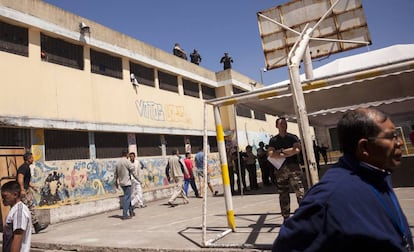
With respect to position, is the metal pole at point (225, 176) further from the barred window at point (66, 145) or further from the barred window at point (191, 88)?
the barred window at point (191, 88)

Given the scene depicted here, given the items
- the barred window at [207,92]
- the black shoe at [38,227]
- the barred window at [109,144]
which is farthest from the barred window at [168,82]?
the black shoe at [38,227]

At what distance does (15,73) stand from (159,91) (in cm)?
697

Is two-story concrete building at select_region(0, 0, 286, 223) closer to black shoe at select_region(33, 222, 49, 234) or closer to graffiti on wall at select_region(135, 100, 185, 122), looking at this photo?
graffiti on wall at select_region(135, 100, 185, 122)

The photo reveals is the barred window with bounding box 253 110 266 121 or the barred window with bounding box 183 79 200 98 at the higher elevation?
the barred window with bounding box 183 79 200 98

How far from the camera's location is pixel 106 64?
41.7 feet

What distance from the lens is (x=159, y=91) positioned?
15383 mm

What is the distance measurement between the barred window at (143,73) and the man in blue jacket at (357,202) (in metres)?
13.5

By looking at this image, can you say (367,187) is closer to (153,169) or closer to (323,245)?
(323,245)

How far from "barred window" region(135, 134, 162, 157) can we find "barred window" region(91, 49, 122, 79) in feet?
9.23

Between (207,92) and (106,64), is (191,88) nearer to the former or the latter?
(207,92)

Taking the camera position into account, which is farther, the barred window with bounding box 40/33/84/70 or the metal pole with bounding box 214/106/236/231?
the barred window with bounding box 40/33/84/70

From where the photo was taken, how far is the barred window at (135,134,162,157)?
13723 mm

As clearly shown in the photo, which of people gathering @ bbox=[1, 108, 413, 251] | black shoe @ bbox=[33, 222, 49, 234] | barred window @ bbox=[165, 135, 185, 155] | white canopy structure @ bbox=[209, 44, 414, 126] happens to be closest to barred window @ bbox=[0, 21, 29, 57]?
black shoe @ bbox=[33, 222, 49, 234]

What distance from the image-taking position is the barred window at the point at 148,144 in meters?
13.7
